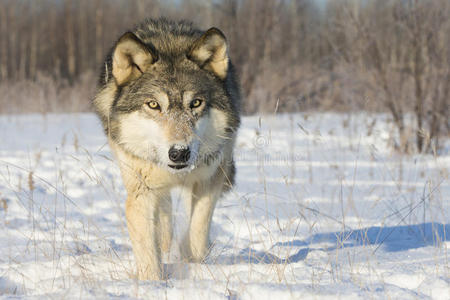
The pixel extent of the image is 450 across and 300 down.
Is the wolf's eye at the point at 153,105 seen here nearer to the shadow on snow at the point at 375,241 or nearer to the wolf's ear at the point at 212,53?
the wolf's ear at the point at 212,53

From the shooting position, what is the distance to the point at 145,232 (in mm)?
2982

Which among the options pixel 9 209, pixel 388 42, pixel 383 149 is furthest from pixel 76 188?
pixel 388 42

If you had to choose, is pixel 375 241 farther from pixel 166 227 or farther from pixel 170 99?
pixel 170 99

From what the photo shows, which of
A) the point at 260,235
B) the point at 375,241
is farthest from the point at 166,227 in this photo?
the point at 375,241

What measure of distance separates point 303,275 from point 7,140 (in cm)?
621

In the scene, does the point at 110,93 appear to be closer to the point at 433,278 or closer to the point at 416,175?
the point at 433,278

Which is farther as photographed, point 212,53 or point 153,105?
point 212,53

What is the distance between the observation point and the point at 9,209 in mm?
4426

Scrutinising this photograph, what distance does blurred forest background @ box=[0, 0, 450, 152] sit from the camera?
20.9 ft

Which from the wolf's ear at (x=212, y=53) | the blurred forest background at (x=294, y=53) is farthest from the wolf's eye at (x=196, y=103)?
the blurred forest background at (x=294, y=53)

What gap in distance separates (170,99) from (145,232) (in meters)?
0.90

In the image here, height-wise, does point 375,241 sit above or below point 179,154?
below

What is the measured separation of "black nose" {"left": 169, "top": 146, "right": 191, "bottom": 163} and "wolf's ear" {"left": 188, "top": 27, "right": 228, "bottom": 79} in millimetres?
845

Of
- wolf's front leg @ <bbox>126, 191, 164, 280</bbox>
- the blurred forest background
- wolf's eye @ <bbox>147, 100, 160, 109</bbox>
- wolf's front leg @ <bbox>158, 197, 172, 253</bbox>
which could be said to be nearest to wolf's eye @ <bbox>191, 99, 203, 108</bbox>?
wolf's eye @ <bbox>147, 100, 160, 109</bbox>
